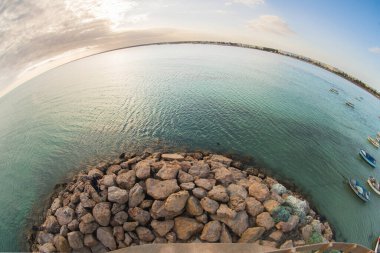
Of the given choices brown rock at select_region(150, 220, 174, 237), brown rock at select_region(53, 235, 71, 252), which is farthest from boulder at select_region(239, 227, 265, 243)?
brown rock at select_region(53, 235, 71, 252)

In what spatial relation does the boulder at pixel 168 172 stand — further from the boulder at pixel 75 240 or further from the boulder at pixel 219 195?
the boulder at pixel 75 240

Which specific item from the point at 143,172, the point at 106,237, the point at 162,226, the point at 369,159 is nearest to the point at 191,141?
the point at 143,172

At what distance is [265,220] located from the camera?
452 inches

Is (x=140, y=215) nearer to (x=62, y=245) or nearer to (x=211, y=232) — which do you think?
(x=211, y=232)

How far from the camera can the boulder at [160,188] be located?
1223 cm

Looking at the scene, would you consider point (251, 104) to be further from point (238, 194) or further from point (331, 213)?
point (238, 194)

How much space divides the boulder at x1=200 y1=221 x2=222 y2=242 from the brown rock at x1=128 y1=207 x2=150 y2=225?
10.2ft

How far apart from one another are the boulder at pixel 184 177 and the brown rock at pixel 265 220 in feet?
14.5

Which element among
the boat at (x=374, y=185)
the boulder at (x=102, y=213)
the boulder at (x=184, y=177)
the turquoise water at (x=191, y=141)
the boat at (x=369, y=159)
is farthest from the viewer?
the boat at (x=369, y=159)

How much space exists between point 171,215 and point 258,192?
5.55 m

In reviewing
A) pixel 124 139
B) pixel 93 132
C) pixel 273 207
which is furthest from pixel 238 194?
pixel 93 132

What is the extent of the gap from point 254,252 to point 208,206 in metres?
3.04

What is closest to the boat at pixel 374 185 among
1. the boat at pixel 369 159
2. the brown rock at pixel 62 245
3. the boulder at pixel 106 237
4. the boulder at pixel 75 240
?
the boat at pixel 369 159

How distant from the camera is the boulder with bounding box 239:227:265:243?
1081 cm
